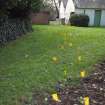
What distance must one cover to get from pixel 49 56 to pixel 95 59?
1.64 m

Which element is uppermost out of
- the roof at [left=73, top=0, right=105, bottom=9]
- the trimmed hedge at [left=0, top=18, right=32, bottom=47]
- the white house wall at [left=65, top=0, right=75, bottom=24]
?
the trimmed hedge at [left=0, top=18, right=32, bottom=47]

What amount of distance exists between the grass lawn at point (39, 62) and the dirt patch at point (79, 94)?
1.11 ft

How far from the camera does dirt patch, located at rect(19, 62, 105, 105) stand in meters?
6.02

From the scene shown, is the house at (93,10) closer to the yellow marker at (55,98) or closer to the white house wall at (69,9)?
the white house wall at (69,9)

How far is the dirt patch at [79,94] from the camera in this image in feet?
19.8

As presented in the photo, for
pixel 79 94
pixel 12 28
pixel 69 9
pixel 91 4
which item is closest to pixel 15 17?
pixel 12 28

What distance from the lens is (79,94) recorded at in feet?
21.1

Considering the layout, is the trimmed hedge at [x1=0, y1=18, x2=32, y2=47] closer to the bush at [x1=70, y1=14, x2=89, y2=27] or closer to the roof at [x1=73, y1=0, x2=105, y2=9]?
the bush at [x1=70, y1=14, x2=89, y2=27]

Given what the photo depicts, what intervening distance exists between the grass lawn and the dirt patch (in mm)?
339

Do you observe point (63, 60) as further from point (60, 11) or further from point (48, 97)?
point (60, 11)

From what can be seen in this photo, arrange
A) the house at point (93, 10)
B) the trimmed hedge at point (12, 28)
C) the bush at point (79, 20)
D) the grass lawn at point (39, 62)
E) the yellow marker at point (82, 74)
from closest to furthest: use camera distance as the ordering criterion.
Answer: the grass lawn at point (39, 62), the yellow marker at point (82, 74), the trimmed hedge at point (12, 28), the bush at point (79, 20), the house at point (93, 10)

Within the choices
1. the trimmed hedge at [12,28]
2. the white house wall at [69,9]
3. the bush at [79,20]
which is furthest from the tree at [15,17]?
the white house wall at [69,9]

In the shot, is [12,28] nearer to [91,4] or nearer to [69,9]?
→ [91,4]

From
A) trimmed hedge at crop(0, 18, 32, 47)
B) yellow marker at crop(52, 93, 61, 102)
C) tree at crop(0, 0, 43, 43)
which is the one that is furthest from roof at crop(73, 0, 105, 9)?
yellow marker at crop(52, 93, 61, 102)
